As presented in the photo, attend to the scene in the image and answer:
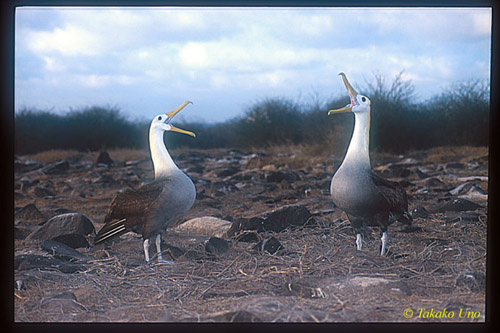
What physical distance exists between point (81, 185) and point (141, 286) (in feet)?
4.88

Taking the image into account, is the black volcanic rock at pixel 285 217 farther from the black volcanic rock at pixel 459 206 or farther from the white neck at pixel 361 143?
the black volcanic rock at pixel 459 206

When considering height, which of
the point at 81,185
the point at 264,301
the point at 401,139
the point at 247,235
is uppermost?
the point at 401,139

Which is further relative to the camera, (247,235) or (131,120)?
(131,120)

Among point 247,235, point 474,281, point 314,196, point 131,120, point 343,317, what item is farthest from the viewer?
point 314,196

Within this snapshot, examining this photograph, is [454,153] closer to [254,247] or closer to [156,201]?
[254,247]

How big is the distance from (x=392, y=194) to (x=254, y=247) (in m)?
0.88

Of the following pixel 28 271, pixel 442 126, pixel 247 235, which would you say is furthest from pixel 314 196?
pixel 28 271

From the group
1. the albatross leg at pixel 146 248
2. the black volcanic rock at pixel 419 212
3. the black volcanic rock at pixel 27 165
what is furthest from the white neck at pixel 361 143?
the black volcanic rock at pixel 27 165

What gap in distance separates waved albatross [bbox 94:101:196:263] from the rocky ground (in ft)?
0.58

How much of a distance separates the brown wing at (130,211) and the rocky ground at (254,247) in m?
0.16

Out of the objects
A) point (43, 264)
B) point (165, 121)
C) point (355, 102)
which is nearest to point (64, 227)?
point (43, 264)

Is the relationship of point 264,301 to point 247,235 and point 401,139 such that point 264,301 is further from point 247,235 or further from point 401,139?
point 401,139
